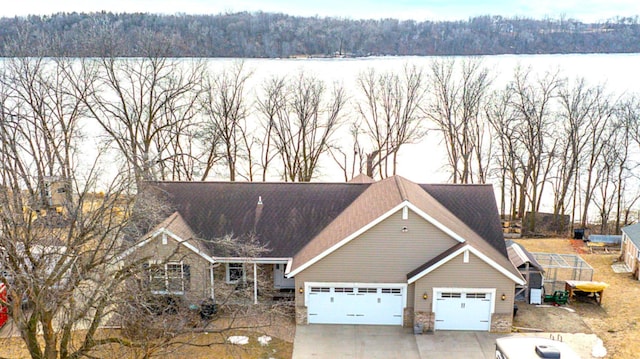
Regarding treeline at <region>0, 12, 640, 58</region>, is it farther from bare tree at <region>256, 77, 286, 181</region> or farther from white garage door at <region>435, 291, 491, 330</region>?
white garage door at <region>435, 291, 491, 330</region>

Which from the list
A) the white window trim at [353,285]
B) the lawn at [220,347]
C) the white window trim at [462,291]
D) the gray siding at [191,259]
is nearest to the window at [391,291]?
the white window trim at [353,285]

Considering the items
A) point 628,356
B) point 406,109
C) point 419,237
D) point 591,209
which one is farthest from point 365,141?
point 628,356

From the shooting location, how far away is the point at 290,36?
45.6 meters

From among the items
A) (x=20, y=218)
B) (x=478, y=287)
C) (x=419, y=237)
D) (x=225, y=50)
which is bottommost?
(x=478, y=287)

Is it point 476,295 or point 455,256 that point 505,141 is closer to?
point 476,295

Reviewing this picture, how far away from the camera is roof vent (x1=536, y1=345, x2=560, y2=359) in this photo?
13508 millimetres

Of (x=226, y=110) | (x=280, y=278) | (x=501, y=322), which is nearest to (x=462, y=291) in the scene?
(x=501, y=322)

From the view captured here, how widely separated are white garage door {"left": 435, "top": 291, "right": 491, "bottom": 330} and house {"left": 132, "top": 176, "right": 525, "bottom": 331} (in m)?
0.03

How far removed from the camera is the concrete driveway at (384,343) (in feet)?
54.2

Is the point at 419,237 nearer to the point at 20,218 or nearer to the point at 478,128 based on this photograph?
the point at 20,218

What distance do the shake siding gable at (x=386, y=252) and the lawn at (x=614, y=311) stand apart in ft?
19.2

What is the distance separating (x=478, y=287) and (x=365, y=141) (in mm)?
21926

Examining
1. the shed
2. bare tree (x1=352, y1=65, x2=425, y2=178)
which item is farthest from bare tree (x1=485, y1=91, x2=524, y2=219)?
A: the shed

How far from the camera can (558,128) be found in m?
34.6
